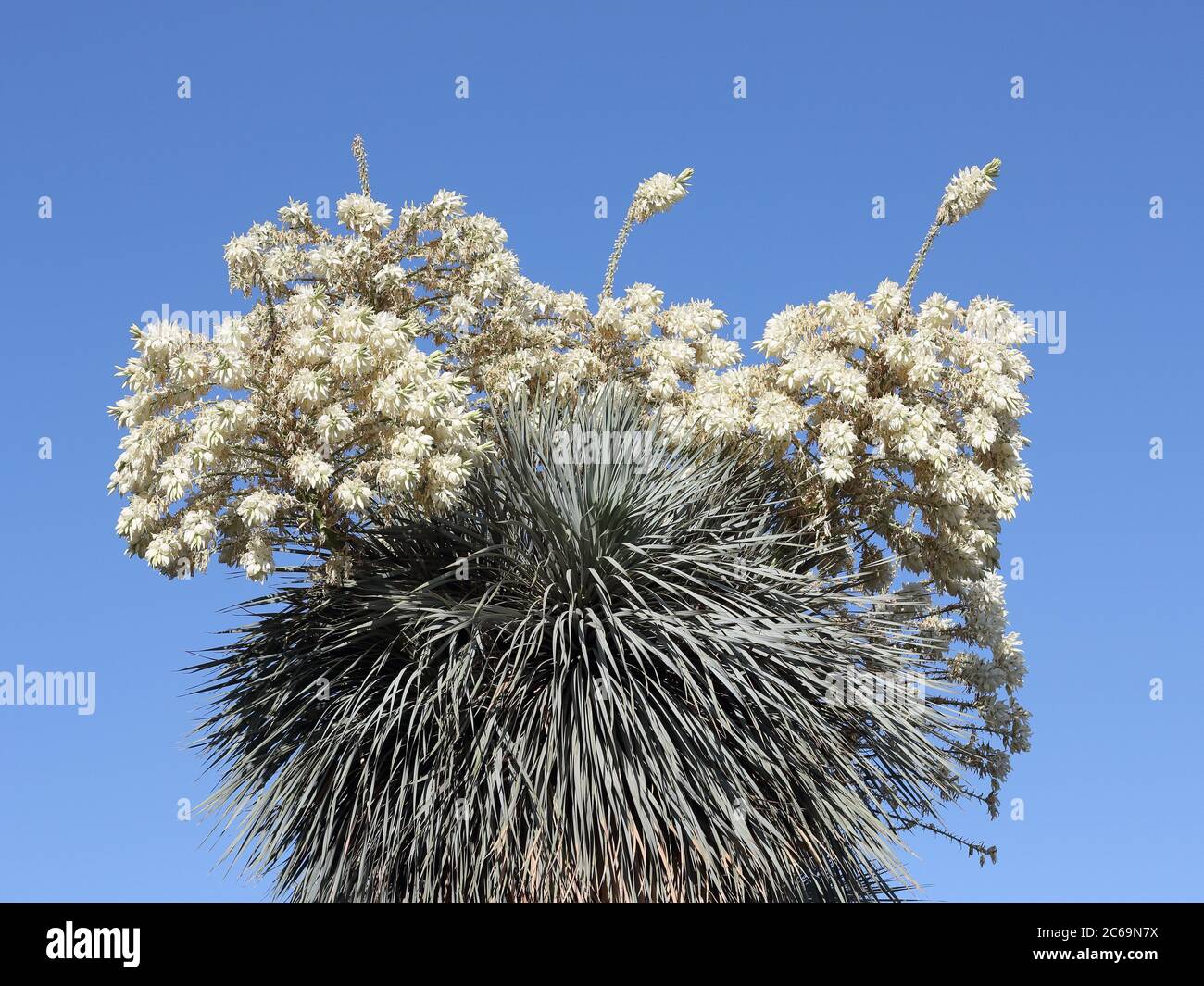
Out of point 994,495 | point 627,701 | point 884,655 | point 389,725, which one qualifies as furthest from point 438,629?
point 994,495

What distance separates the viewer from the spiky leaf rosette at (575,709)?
340 inches

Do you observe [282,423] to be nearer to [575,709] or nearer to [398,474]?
[398,474]

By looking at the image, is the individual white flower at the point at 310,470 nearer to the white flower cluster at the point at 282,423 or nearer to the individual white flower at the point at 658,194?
the white flower cluster at the point at 282,423

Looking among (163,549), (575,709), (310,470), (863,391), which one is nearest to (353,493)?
(310,470)

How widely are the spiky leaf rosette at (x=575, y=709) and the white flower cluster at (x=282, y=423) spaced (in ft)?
2.09

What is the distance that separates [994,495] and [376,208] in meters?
4.98

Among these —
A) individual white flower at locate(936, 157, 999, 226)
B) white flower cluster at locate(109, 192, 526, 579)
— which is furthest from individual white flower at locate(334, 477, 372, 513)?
individual white flower at locate(936, 157, 999, 226)

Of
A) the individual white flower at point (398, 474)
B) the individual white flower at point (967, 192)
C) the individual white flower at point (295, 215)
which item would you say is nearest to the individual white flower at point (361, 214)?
the individual white flower at point (295, 215)

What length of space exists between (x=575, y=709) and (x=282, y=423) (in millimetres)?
2767

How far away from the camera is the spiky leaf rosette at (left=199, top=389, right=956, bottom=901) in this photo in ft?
28.4

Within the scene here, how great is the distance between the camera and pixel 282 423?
30.6 ft

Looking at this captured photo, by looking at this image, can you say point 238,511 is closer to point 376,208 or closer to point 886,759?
point 376,208

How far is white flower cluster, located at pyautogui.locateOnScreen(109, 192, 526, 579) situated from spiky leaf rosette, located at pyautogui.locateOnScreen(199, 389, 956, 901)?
638 mm

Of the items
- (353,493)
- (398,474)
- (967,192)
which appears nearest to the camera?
(398,474)
